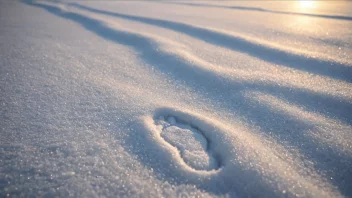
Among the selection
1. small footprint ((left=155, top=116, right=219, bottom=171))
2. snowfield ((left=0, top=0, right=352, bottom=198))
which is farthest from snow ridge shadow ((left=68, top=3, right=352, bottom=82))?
small footprint ((left=155, top=116, right=219, bottom=171))

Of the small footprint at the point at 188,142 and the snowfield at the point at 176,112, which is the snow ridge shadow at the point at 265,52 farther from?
the small footprint at the point at 188,142

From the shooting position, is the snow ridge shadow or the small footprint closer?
the small footprint

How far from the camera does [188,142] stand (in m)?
0.86

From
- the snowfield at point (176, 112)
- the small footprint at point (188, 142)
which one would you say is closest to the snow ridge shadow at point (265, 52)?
the snowfield at point (176, 112)

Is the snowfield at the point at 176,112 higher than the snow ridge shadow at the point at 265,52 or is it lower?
lower

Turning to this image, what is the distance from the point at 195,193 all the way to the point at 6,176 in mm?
571

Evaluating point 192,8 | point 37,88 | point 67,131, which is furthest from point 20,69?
point 192,8

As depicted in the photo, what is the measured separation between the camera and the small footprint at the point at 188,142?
78 cm

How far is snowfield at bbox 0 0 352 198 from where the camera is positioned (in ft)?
2.32

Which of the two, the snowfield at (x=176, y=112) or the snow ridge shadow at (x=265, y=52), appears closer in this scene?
the snowfield at (x=176, y=112)

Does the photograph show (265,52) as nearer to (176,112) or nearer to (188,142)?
(176,112)

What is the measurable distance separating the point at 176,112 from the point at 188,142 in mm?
176

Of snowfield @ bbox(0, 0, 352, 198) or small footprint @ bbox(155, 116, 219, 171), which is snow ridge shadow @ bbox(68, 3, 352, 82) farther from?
small footprint @ bbox(155, 116, 219, 171)

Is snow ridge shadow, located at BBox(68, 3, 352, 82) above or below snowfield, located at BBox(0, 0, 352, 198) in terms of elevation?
above
